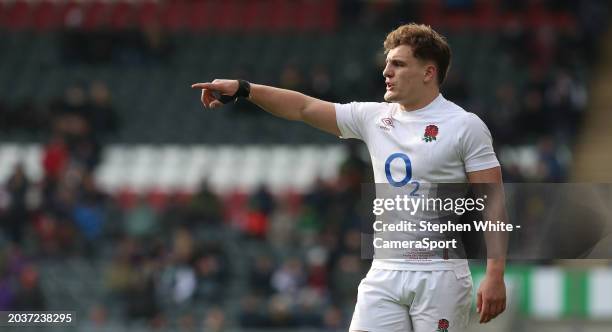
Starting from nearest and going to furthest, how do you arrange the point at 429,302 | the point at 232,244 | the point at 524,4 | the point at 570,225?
1. the point at 429,302
2. the point at 570,225
3. the point at 232,244
4. the point at 524,4

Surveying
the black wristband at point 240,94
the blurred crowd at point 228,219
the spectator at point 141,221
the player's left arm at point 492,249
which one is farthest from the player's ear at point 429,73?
the spectator at point 141,221

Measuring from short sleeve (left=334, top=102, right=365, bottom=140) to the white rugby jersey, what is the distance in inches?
3.8

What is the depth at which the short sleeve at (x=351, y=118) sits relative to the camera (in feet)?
21.4

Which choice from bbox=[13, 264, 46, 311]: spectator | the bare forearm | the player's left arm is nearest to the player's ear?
the player's left arm

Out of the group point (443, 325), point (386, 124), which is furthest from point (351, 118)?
Result: point (443, 325)

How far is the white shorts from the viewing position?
20.2ft

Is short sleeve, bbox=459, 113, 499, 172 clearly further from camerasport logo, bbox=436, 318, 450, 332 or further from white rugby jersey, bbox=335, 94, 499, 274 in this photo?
camerasport logo, bbox=436, 318, 450, 332

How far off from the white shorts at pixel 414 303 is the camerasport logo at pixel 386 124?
2.30ft

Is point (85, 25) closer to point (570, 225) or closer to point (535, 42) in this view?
point (535, 42)

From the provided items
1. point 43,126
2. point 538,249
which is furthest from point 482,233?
point 43,126

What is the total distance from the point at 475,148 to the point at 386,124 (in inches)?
19.3

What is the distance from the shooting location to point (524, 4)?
24578 mm

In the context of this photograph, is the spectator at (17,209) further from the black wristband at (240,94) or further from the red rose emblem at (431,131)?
the red rose emblem at (431,131)

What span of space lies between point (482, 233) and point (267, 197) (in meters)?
13.3
